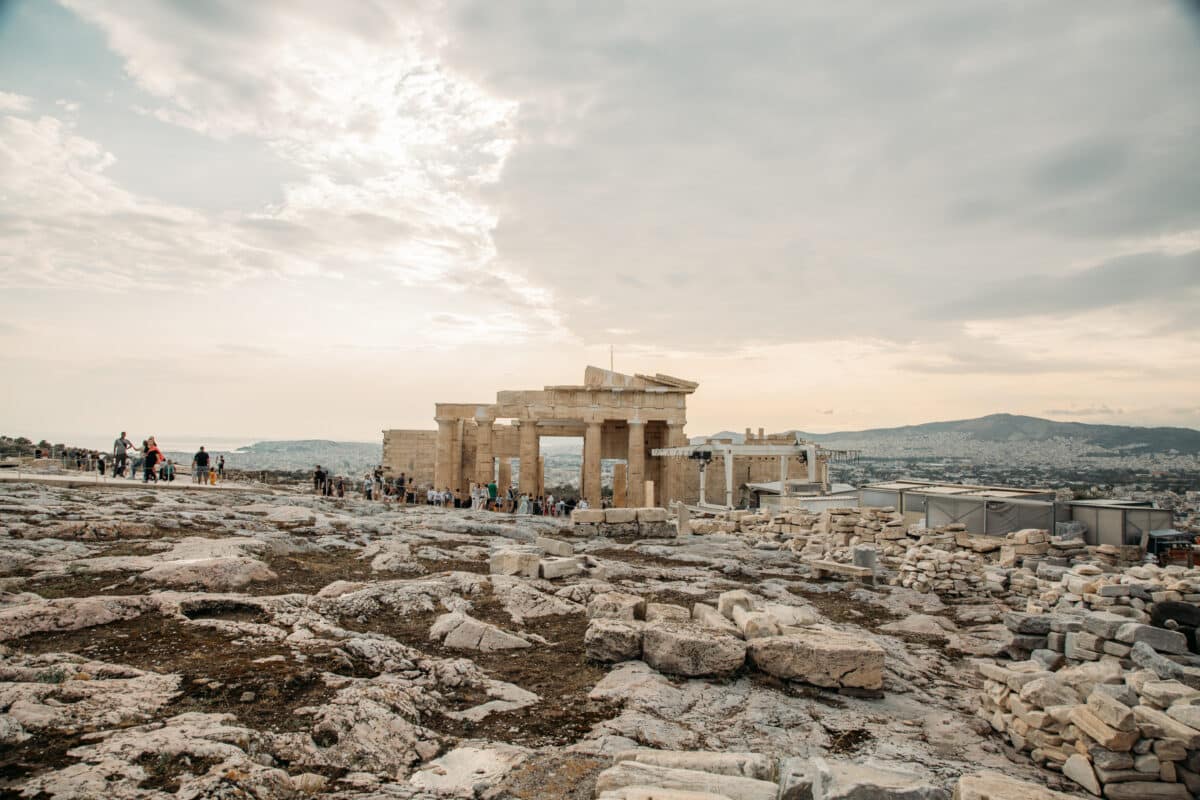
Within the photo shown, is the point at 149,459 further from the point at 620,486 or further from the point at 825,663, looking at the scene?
the point at 825,663

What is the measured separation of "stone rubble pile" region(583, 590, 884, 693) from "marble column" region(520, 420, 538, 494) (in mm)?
22080

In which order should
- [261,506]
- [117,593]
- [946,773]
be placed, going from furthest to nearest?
[261,506] < [117,593] < [946,773]

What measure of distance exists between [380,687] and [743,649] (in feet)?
12.0

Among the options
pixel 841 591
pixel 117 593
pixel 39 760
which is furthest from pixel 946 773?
pixel 117 593

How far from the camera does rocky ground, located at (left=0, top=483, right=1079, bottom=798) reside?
426 cm

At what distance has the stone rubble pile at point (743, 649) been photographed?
6.76 meters

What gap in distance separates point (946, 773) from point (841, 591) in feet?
24.7

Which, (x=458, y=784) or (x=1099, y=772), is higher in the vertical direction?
(x=458, y=784)

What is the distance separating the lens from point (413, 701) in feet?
18.3

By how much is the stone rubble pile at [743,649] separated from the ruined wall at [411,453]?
31369 millimetres

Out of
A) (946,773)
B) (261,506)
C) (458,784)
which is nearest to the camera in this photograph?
(458,784)

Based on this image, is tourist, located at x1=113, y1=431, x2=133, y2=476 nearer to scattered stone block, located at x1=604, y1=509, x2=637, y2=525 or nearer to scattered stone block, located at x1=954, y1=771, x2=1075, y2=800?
scattered stone block, located at x1=604, y1=509, x2=637, y2=525

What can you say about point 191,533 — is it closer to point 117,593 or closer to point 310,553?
point 310,553

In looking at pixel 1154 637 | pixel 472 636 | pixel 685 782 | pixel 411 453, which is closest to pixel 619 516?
pixel 472 636
